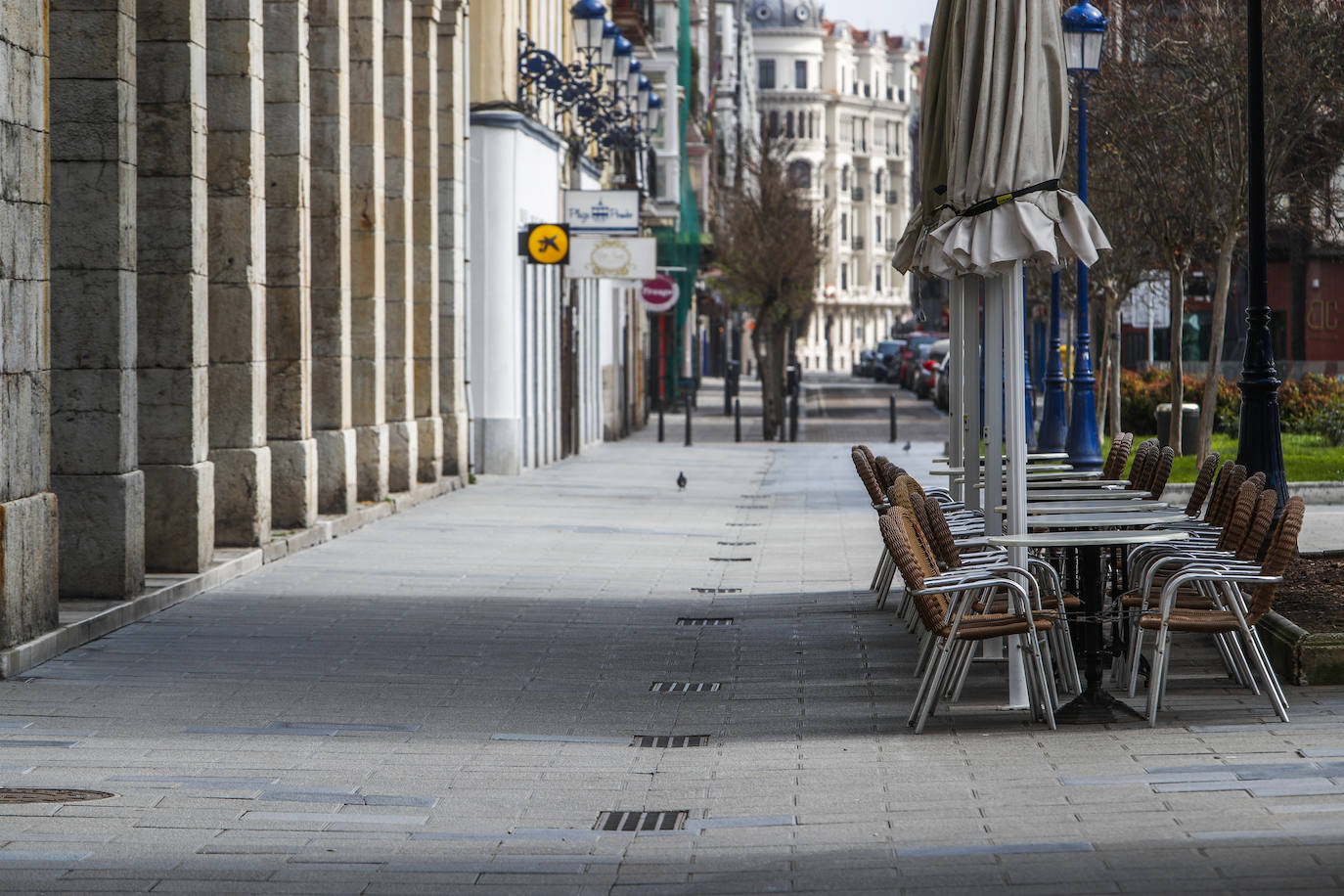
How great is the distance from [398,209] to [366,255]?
2023mm

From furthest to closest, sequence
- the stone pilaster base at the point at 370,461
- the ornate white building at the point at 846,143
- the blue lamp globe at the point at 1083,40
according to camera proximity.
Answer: the ornate white building at the point at 846,143 < the blue lamp globe at the point at 1083,40 < the stone pilaster base at the point at 370,461

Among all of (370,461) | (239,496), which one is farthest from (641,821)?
(370,461)

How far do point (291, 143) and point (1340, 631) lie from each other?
9.90 meters

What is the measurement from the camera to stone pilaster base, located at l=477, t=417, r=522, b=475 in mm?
26136

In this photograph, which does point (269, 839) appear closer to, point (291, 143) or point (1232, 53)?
point (291, 143)

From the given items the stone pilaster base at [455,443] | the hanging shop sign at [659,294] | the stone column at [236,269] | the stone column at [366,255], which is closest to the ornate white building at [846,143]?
the hanging shop sign at [659,294]

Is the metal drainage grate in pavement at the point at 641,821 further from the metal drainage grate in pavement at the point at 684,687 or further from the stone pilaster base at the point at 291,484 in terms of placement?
the stone pilaster base at the point at 291,484

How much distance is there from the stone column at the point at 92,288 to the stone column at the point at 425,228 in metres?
10.7

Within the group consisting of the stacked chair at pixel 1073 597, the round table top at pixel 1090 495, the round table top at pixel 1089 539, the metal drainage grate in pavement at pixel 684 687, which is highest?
the round table top at pixel 1090 495

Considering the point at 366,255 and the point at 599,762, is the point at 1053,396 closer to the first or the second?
the point at 366,255

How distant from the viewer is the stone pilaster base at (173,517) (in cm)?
1297

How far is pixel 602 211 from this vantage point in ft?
92.4

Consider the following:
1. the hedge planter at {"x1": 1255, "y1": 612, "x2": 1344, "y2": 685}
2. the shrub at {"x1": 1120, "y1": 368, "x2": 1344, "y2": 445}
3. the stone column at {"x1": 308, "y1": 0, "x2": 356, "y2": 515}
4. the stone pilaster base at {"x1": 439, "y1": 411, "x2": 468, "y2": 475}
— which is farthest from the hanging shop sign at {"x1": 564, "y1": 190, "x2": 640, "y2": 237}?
the hedge planter at {"x1": 1255, "y1": 612, "x2": 1344, "y2": 685}

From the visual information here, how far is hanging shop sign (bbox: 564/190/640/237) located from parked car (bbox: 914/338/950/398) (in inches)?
1080
